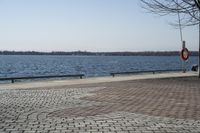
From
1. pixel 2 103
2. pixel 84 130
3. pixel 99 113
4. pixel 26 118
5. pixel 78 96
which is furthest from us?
pixel 78 96

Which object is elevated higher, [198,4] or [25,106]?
[198,4]

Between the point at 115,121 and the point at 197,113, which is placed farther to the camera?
the point at 197,113

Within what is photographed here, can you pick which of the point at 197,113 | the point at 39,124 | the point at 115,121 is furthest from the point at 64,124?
the point at 197,113

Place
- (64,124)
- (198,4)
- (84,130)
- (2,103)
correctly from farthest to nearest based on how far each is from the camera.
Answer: (198,4) → (2,103) → (64,124) → (84,130)

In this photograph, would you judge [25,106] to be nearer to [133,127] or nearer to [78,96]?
[78,96]

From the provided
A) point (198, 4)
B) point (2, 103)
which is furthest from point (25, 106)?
point (198, 4)

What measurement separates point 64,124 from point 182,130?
2.47 m

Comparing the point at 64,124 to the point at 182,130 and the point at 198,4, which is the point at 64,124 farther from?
the point at 198,4

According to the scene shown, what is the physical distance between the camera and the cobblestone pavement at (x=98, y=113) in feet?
27.9

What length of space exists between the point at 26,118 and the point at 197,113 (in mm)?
4317

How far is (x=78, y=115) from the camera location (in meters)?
10.0

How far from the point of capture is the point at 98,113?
10.3 metres

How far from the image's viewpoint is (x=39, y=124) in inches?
348

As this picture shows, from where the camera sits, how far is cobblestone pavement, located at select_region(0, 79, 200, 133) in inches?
335
